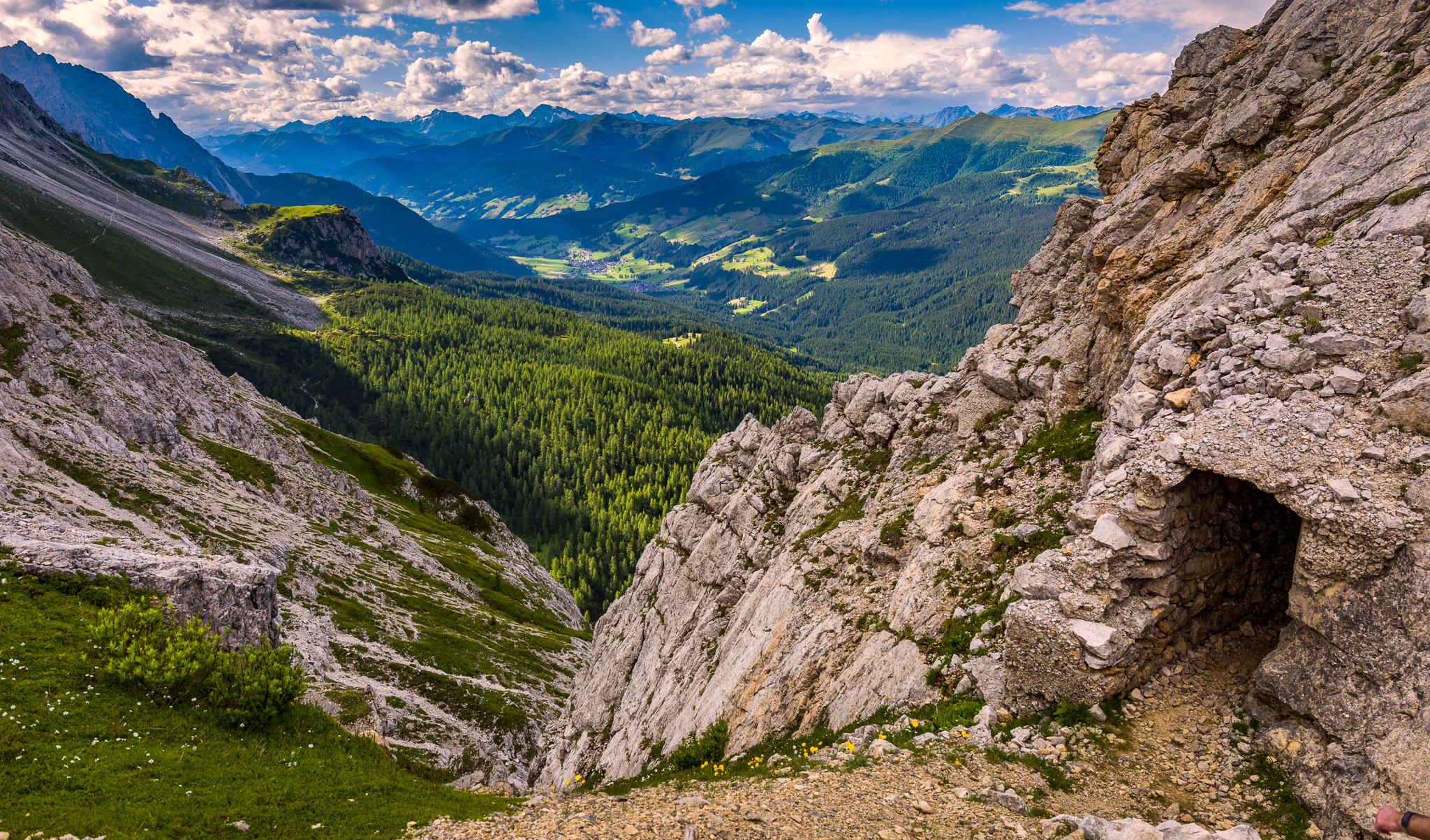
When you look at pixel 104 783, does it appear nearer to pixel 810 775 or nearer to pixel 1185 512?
pixel 810 775

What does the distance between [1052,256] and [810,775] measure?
118 feet

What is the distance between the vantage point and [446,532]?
427 ft

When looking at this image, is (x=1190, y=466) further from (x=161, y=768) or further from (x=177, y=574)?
(x=177, y=574)

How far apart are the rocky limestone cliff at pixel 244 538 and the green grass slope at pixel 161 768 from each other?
30.5 ft

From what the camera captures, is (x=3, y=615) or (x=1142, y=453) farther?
(x=3, y=615)

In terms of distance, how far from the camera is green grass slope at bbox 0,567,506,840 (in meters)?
18.2

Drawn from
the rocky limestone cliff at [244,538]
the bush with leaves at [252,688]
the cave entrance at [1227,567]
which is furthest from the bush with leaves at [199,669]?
the cave entrance at [1227,567]

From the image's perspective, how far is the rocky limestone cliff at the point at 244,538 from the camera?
132 feet

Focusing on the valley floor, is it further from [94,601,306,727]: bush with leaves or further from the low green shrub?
[94,601,306,727]: bush with leaves

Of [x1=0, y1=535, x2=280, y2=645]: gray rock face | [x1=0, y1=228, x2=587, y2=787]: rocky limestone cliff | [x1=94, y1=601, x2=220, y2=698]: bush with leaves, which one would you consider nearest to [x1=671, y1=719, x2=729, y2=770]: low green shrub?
[x1=0, y1=228, x2=587, y2=787]: rocky limestone cliff

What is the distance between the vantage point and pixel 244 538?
218ft

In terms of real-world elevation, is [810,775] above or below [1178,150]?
below

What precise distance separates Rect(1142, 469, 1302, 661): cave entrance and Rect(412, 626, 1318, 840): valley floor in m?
0.53

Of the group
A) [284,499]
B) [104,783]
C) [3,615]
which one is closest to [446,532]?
[284,499]
